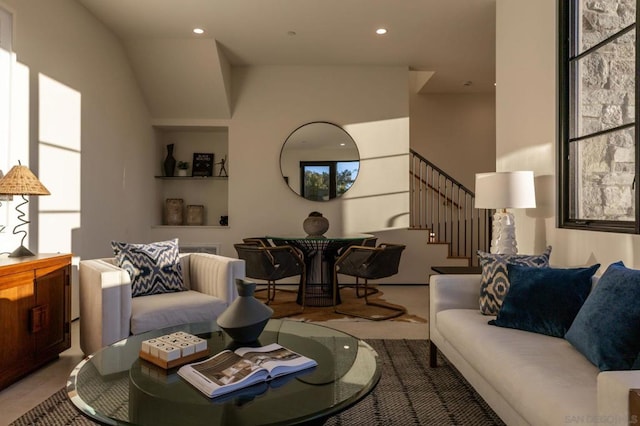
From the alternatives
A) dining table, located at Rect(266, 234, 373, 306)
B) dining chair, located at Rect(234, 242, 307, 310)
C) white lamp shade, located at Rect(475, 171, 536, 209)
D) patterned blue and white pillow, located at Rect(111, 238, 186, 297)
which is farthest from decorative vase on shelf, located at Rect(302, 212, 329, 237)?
white lamp shade, located at Rect(475, 171, 536, 209)

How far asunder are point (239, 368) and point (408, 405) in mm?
1182

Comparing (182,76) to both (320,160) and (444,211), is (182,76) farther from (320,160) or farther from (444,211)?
(444,211)

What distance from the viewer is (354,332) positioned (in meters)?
3.69

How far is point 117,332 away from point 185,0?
3.21 m

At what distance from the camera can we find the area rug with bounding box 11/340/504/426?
2.11 meters

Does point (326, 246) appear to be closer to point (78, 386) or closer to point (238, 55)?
point (238, 55)

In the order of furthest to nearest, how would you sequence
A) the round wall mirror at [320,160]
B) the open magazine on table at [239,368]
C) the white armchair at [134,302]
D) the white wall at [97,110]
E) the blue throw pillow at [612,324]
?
the round wall mirror at [320,160]
the white wall at [97,110]
the white armchair at [134,302]
the blue throw pillow at [612,324]
the open magazine on table at [239,368]

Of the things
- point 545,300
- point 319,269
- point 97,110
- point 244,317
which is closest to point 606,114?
point 545,300

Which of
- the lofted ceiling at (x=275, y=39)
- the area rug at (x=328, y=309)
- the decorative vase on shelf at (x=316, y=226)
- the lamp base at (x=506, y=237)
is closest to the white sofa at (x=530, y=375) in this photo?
the lamp base at (x=506, y=237)

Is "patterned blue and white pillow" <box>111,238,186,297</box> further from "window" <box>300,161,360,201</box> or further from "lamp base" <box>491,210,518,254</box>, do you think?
"window" <box>300,161,360,201</box>

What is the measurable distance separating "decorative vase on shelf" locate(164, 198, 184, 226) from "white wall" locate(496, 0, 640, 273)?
14.6 ft

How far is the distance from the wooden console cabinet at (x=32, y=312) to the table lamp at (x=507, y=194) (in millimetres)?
3098

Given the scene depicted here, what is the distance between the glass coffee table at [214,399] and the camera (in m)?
1.28

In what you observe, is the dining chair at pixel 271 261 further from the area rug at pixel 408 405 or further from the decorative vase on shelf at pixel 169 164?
the decorative vase on shelf at pixel 169 164
